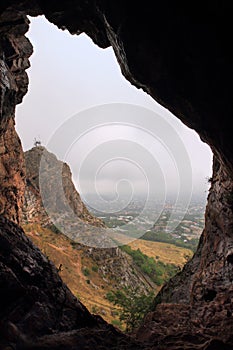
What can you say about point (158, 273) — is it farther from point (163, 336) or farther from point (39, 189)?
point (163, 336)

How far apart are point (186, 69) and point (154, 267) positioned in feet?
173

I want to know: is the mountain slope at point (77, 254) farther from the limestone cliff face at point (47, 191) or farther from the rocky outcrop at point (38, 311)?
the rocky outcrop at point (38, 311)

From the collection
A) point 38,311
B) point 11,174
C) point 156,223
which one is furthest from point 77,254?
point 156,223

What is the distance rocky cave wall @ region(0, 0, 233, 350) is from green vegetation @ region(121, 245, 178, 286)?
40.8m

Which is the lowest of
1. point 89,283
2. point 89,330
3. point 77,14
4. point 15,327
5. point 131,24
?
point 89,283

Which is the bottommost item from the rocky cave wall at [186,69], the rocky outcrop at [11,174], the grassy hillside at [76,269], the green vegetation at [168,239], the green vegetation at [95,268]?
the grassy hillside at [76,269]

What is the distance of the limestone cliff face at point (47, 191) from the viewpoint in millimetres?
52594

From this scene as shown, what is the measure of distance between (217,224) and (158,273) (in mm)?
43354

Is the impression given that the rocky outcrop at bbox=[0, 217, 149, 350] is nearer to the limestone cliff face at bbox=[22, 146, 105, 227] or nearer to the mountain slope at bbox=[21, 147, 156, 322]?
Result: the mountain slope at bbox=[21, 147, 156, 322]

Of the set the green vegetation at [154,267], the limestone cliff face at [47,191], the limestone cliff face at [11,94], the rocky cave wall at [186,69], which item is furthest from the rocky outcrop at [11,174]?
the green vegetation at [154,267]

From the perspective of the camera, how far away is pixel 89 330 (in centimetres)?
683

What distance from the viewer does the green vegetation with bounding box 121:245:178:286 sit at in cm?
4947

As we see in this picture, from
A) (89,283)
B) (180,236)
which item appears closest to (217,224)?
(89,283)

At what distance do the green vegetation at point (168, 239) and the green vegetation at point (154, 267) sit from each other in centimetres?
1923
